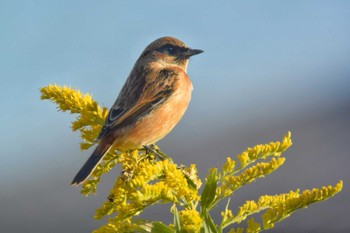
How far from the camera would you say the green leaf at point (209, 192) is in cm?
400

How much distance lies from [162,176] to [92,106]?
1400 mm

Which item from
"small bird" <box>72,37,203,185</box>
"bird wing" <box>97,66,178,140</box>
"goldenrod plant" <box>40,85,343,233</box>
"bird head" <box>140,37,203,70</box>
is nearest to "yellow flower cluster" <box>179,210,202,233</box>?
"goldenrod plant" <box>40,85,343,233</box>

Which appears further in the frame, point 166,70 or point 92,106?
point 166,70

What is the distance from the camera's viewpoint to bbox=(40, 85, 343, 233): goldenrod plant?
12.5 ft

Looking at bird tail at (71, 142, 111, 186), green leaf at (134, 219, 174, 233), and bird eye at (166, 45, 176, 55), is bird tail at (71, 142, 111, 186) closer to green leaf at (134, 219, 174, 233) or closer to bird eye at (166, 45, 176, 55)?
green leaf at (134, 219, 174, 233)

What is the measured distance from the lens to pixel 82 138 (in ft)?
17.9

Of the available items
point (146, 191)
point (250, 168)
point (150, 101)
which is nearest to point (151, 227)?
point (146, 191)

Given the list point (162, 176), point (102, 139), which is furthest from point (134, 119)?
point (162, 176)

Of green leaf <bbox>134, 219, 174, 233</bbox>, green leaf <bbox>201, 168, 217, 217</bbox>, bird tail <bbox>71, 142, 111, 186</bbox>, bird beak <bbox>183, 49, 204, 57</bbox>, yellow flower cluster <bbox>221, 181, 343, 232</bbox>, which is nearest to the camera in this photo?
green leaf <bbox>134, 219, 174, 233</bbox>

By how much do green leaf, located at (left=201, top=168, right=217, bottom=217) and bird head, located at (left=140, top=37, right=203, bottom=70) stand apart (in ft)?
13.4

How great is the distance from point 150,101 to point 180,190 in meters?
3.00

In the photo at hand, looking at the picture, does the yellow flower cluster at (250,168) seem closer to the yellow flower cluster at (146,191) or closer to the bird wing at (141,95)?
the yellow flower cluster at (146,191)

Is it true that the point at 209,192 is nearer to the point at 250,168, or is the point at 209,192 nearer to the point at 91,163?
the point at 250,168

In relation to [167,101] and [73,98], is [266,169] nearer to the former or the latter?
[73,98]
